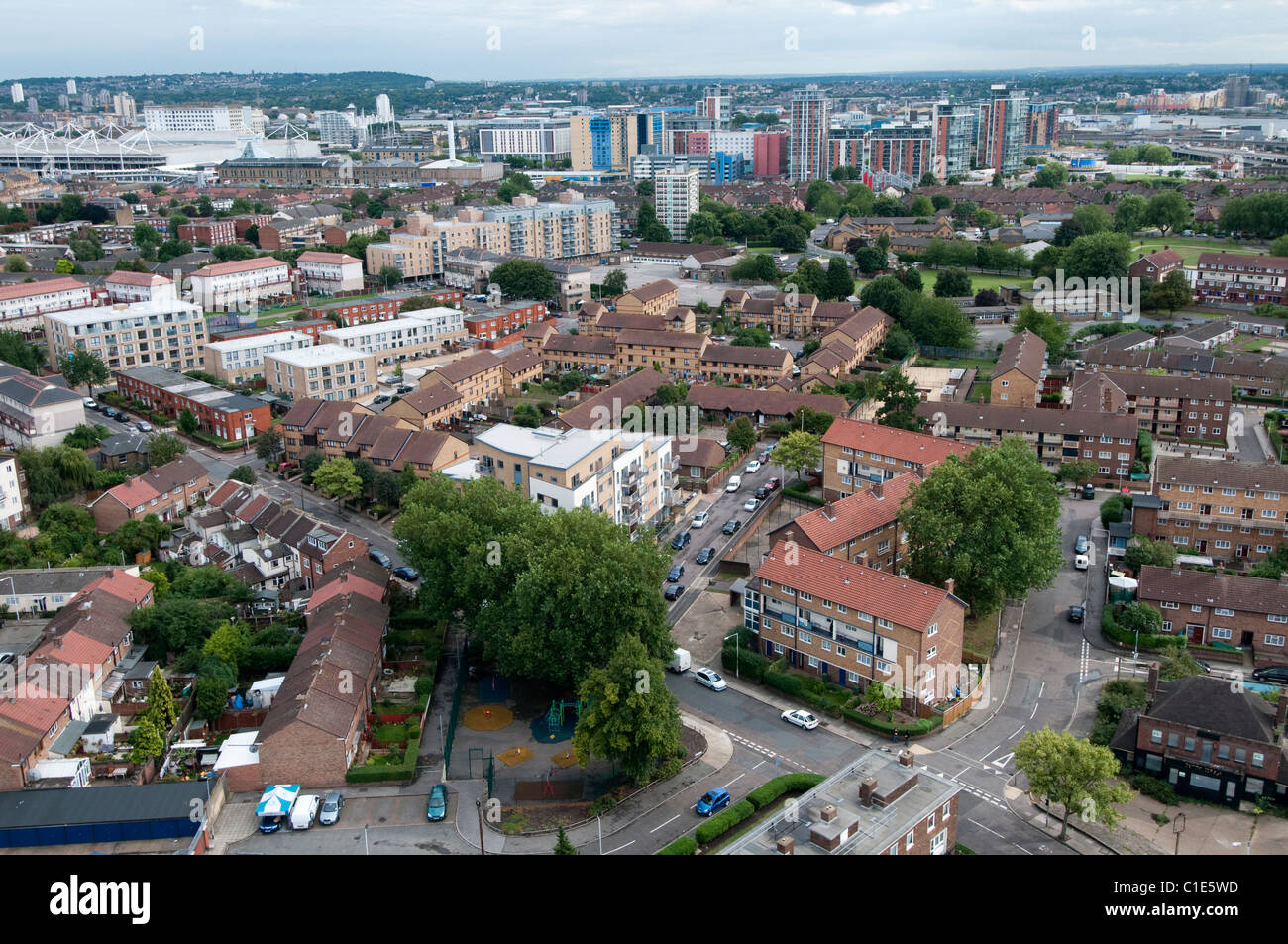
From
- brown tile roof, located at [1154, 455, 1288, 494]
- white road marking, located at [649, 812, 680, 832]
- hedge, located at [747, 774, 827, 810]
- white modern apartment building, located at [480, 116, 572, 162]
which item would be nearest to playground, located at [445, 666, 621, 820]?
white road marking, located at [649, 812, 680, 832]

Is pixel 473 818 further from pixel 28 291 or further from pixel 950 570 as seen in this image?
pixel 28 291

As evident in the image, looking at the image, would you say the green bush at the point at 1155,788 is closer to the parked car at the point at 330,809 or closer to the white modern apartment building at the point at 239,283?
Answer: the parked car at the point at 330,809

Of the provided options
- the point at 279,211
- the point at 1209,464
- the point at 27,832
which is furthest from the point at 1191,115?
the point at 27,832

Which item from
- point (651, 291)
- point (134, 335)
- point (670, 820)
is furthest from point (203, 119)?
point (670, 820)

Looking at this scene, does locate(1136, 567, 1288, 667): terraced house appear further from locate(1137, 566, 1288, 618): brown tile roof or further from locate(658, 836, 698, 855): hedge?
locate(658, 836, 698, 855): hedge

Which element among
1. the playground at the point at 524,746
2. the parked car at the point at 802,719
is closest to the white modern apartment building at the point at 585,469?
the playground at the point at 524,746
